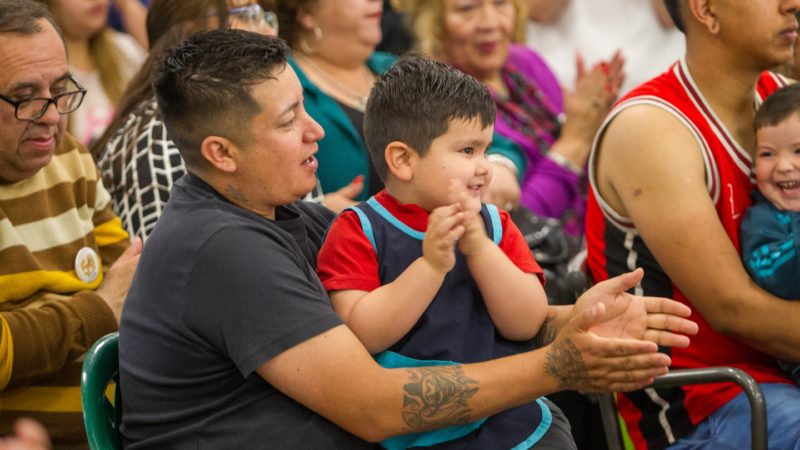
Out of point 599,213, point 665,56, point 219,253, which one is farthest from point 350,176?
point 665,56

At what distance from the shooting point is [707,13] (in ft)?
8.64

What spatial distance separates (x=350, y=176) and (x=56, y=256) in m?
1.08

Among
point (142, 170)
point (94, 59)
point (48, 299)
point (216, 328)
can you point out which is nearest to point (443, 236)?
point (216, 328)

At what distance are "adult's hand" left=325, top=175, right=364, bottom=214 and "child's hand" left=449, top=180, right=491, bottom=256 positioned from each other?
1060 mm

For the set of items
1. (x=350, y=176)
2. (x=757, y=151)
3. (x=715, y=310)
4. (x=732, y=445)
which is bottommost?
(x=350, y=176)

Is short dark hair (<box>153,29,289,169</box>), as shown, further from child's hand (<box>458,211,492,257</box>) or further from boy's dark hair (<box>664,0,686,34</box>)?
boy's dark hair (<box>664,0,686,34</box>)

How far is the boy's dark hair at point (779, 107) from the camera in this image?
2.48 m

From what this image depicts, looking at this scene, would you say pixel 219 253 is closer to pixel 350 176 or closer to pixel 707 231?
pixel 707 231

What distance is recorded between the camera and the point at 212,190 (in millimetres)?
2033

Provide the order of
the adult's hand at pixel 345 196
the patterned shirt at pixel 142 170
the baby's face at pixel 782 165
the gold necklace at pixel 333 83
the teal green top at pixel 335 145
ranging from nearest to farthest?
the baby's face at pixel 782 165
the patterned shirt at pixel 142 170
the adult's hand at pixel 345 196
the teal green top at pixel 335 145
the gold necklace at pixel 333 83

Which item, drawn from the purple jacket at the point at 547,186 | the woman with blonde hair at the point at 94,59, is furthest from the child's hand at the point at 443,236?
the woman with blonde hair at the point at 94,59

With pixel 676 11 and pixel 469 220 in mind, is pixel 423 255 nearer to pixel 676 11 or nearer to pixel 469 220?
pixel 469 220

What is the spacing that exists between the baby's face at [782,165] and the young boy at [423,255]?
72cm

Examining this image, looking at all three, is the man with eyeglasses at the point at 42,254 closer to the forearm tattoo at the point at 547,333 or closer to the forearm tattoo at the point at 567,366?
the forearm tattoo at the point at 547,333
